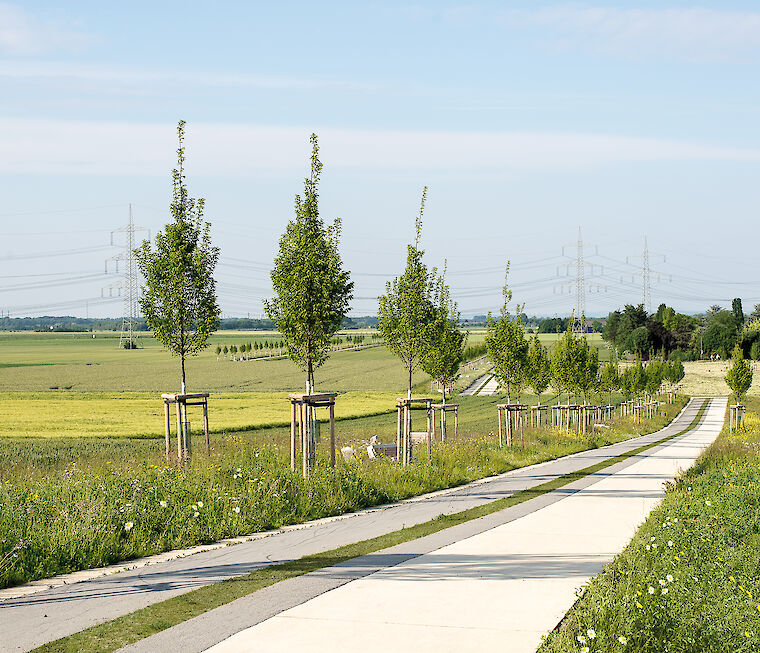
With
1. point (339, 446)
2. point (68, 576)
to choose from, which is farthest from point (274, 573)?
point (339, 446)

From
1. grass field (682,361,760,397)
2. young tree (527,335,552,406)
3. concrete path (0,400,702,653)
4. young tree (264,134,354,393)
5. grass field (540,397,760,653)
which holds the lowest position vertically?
grass field (682,361,760,397)

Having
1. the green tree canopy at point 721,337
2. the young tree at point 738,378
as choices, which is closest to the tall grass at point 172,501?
the young tree at point 738,378

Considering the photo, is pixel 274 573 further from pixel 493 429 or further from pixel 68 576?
pixel 493 429

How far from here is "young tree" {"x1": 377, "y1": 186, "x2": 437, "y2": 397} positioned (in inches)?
944

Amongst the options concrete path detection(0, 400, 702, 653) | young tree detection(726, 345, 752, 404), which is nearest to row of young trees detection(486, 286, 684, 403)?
young tree detection(726, 345, 752, 404)

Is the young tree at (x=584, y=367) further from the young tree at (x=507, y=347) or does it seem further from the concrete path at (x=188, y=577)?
the concrete path at (x=188, y=577)

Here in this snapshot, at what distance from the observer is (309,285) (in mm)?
19125

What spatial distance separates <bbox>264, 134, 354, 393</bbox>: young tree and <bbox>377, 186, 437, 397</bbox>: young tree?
14.8ft

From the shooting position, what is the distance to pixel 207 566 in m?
10.6

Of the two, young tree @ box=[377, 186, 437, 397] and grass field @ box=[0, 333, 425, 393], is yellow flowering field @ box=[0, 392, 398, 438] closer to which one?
grass field @ box=[0, 333, 425, 393]

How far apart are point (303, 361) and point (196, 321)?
2.65m

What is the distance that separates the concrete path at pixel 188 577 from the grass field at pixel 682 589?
9.33 feet

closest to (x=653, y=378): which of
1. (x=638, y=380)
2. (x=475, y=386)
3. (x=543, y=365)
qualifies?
(x=638, y=380)

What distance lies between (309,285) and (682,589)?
1221 cm
